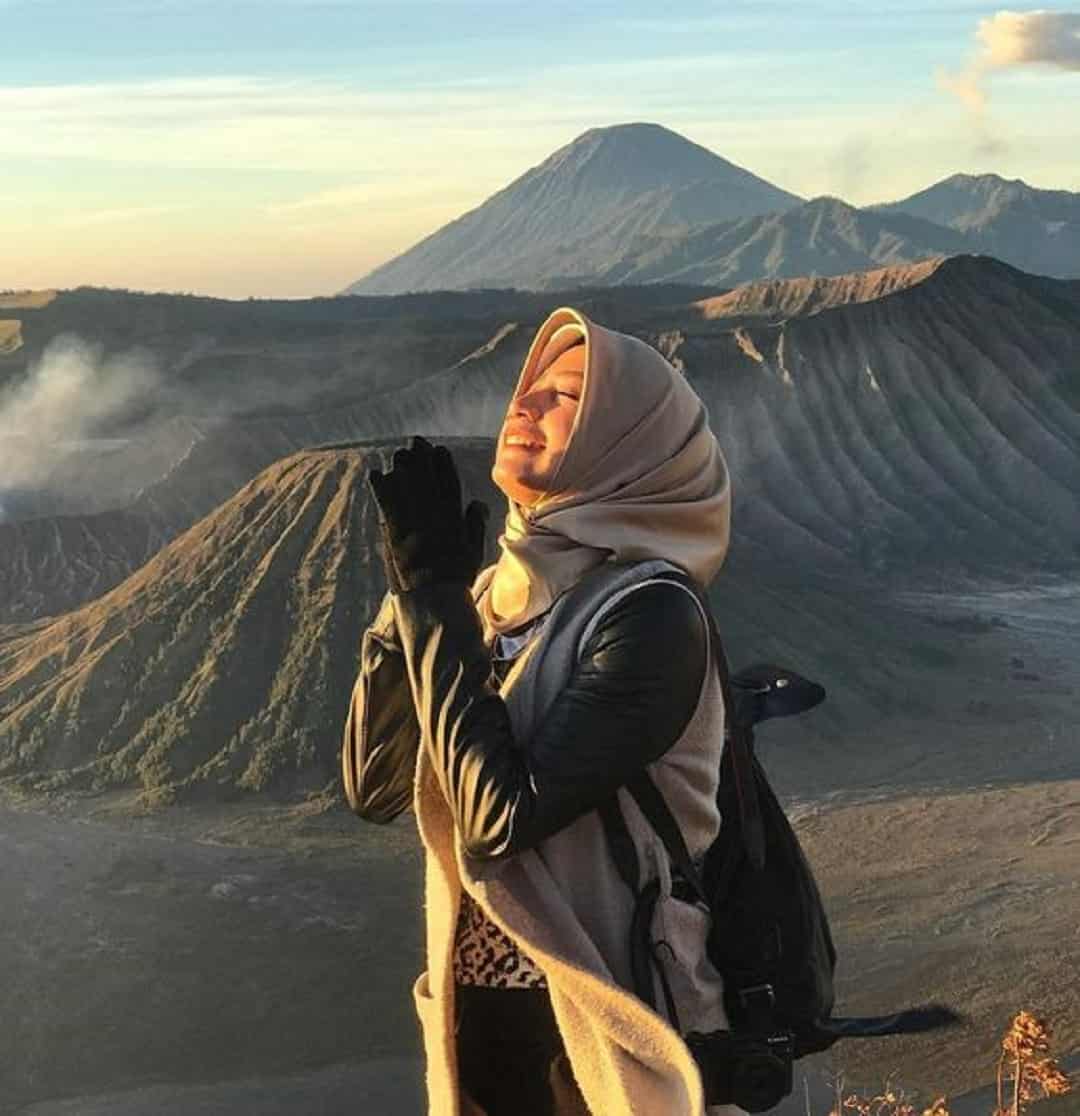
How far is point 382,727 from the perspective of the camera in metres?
2.52

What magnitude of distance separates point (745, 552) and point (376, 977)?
58.1ft

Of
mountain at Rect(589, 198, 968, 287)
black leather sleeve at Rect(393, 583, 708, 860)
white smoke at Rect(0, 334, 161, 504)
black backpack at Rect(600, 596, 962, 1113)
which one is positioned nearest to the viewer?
black leather sleeve at Rect(393, 583, 708, 860)

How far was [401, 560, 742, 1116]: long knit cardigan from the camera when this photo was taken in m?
2.17

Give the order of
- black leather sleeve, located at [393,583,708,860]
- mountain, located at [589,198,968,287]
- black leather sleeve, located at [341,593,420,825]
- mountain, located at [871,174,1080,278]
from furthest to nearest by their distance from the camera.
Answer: mountain, located at [871,174,1080,278] < mountain, located at [589,198,968,287] < black leather sleeve, located at [341,593,420,825] < black leather sleeve, located at [393,583,708,860]

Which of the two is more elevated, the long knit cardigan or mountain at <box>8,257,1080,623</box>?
the long knit cardigan

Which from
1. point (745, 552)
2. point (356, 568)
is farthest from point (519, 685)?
point (745, 552)

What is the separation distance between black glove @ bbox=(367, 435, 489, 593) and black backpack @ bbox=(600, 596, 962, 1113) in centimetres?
33

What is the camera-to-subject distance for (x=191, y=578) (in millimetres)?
23594

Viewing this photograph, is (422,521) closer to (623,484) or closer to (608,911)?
(623,484)

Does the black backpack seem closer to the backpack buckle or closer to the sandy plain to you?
the backpack buckle

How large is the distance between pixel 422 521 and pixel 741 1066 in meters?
0.81

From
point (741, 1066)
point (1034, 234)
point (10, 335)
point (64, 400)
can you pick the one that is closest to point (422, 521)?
point (741, 1066)

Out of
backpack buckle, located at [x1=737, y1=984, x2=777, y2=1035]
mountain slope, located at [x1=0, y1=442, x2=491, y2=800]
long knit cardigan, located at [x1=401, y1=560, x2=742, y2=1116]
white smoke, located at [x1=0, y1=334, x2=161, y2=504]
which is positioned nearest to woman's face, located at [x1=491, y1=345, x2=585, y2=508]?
long knit cardigan, located at [x1=401, y1=560, x2=742, y2=1116]

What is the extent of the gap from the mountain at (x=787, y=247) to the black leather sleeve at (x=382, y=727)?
504ft
